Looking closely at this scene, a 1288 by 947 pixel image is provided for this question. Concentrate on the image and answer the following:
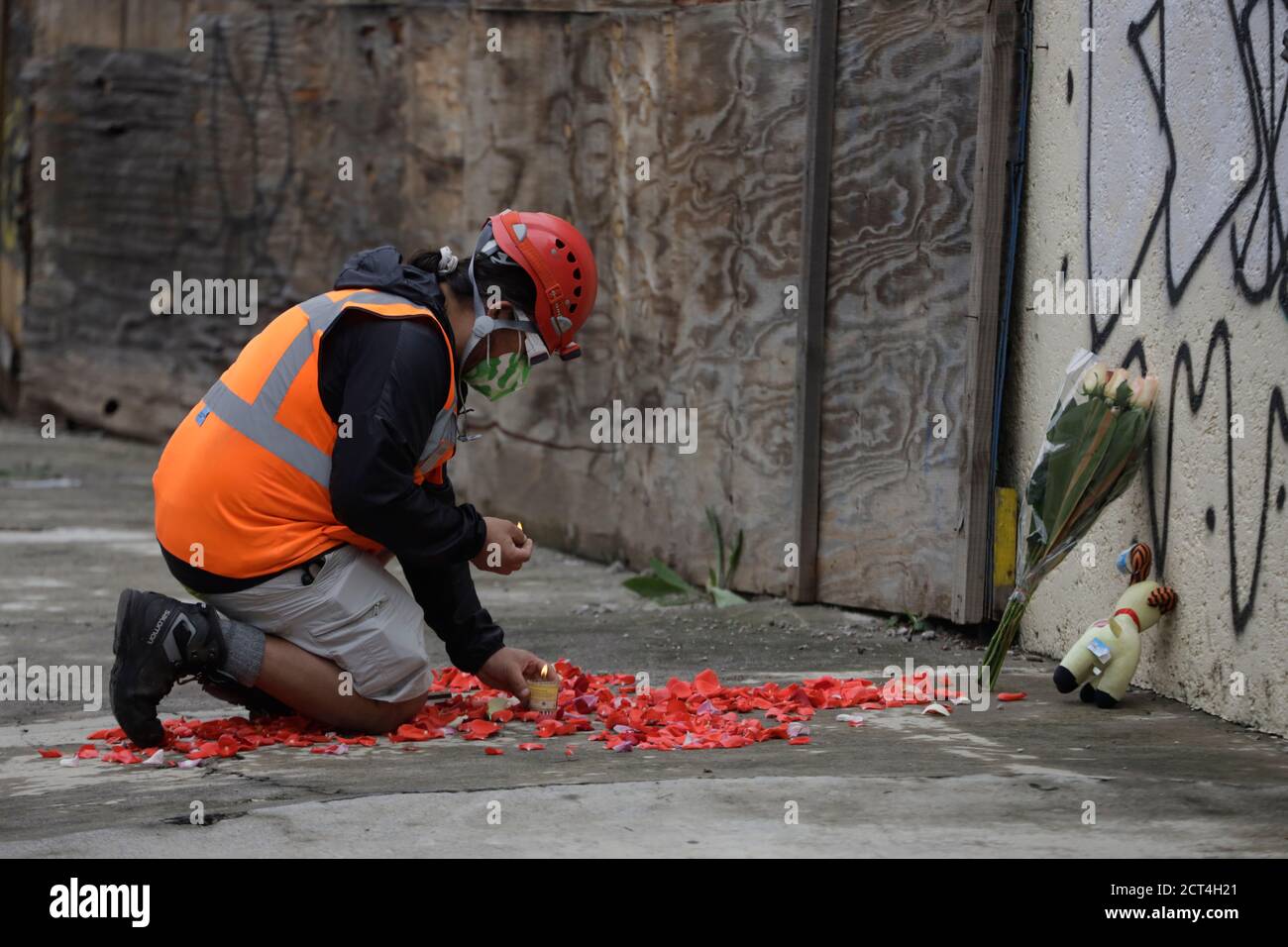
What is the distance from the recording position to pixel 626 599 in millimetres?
7199

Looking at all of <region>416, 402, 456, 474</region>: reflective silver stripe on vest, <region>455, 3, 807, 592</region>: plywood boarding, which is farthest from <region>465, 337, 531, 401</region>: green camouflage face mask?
<region>455, 3, 807, 592</region>: plywood boarding

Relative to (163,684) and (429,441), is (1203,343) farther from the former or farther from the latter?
(163,684)

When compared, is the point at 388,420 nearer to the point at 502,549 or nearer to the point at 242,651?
the point at 502,549

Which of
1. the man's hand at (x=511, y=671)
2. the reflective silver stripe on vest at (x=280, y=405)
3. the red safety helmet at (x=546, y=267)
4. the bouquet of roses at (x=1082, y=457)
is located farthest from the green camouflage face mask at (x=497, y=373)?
the bouquet of roses at (x=1082, y=457)

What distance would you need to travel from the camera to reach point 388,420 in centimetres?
427

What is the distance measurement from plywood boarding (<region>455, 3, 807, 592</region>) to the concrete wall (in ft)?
4.14

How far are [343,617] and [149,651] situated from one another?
488 mm

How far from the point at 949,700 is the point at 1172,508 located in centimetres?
84

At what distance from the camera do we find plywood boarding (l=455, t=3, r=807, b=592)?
671 cm

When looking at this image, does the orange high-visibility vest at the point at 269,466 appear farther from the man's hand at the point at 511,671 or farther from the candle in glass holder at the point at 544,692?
the candle in glass holder at the point at 544,692

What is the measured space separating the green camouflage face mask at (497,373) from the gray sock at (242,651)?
2.89 ft

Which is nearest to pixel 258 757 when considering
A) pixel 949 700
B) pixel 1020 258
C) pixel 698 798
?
pixel 698 798

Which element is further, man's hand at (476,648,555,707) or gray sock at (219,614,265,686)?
man's hand at (476,648,555,707)

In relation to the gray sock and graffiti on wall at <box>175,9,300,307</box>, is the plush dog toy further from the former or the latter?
graffiti on wall at <box>175,9,300,307</box>
